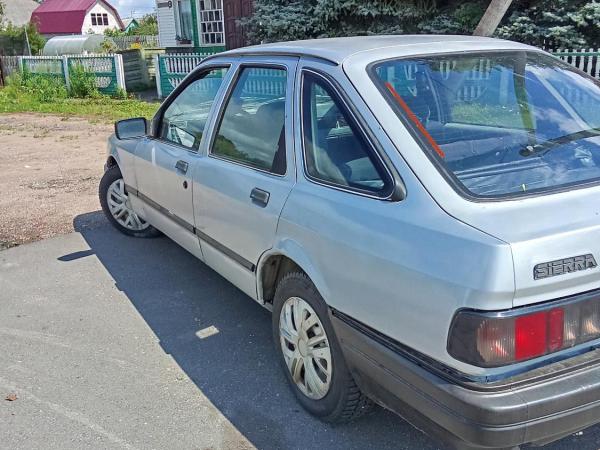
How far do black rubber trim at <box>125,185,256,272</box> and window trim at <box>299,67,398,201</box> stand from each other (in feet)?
2.58

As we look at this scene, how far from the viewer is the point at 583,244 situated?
2039 mm

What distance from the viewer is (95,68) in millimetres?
18859

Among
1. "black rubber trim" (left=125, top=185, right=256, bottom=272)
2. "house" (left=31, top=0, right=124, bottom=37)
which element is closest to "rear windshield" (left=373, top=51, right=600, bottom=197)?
"black rubber trim" (left=125, top=185, right=256, bottom=272)

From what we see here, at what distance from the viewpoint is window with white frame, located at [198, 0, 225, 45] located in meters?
19.6

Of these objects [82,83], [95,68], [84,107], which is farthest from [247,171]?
[95,68]

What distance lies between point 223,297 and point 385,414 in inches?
71.7

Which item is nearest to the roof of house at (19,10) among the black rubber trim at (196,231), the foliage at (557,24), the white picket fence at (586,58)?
the foliage at (557,24)

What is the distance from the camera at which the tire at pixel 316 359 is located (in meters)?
2.74

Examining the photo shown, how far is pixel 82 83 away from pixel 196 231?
16242mm

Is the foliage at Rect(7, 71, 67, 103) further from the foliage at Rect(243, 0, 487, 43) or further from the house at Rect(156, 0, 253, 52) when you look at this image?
the foliage at Rect(243, 0, 487, 43)

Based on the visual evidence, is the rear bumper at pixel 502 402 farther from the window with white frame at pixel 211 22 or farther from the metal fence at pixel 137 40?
the metal fence at pixel 137 40

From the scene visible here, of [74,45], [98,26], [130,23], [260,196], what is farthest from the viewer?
[130,23]

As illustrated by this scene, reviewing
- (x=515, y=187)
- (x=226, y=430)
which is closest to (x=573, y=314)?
(x=515, y=187)

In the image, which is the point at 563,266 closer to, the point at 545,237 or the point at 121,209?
the point at 545,237
